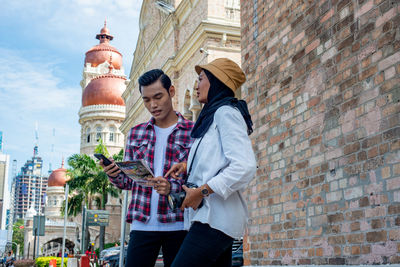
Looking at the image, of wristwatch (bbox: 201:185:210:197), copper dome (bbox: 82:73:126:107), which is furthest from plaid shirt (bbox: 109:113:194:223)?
copper dome (bbox: 82:73:126:107)

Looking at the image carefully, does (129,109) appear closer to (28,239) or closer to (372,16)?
(372,16)

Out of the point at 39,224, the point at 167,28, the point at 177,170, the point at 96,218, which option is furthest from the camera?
the point at 167,28

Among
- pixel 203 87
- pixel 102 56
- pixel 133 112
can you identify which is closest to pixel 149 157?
pixel 203 87

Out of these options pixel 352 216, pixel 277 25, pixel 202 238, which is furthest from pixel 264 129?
pixel 202 238

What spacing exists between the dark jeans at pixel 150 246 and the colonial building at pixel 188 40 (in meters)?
17.5

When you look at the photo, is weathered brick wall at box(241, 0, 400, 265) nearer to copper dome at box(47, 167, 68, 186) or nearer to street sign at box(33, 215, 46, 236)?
street sign at box(33, 215, 46, 236)

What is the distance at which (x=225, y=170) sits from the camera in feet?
8.91

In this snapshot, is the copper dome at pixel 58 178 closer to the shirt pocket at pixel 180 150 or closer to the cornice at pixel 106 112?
the cornice at pixel 106 112

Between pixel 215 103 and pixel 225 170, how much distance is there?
48 centimetres

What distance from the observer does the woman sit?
269cm

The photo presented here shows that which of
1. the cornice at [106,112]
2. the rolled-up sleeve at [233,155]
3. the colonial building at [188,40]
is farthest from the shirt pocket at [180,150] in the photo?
the cornice at [106,112]

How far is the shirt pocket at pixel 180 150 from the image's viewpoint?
3566mm

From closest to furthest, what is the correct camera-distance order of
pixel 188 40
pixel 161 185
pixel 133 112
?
pixel 161 185, pixel 188 40, pixel 133 112

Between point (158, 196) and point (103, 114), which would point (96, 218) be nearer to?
point (158, 196)
